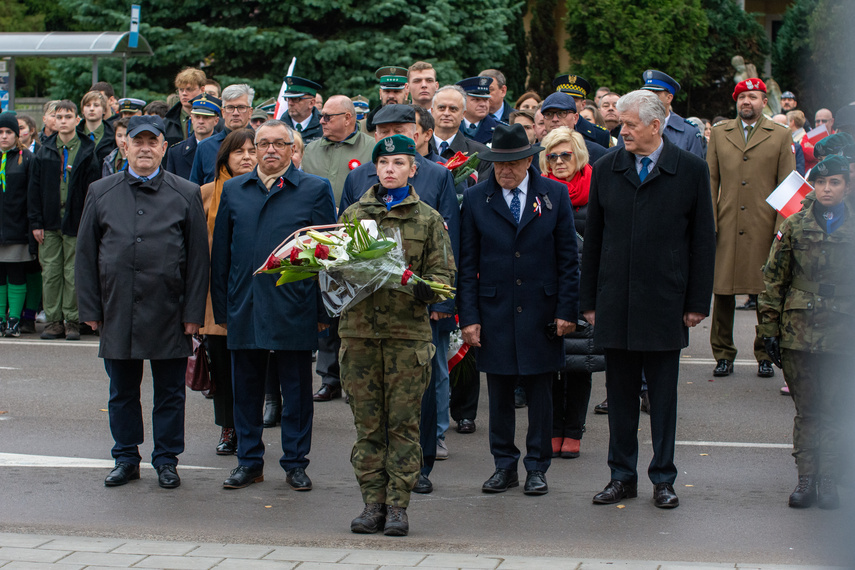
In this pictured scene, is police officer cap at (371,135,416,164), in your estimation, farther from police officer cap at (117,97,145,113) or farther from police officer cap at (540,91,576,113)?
police officer cap at (117,97,145,113)

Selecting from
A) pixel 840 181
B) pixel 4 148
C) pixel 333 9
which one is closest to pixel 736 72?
pixel 333 9

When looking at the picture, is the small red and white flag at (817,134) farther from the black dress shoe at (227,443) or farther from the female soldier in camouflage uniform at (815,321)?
the black dress shoe at (227,443)

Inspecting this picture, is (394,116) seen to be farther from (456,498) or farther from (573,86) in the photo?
(573,86)

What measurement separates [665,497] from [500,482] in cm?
95

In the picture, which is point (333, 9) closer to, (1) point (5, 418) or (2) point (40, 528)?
(1) point (5, 418)

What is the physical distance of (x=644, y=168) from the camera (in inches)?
239

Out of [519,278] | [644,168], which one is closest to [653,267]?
[644,168]

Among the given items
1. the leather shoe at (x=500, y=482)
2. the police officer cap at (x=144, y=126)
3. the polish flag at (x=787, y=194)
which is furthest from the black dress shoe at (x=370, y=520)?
the polish flag at (x=787, y=194)

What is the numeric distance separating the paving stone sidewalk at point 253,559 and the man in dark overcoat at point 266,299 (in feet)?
4.06

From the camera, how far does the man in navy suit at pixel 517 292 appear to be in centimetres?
630

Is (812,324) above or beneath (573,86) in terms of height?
beneath

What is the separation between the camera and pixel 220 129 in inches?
411

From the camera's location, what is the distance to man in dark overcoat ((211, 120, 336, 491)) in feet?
20.8

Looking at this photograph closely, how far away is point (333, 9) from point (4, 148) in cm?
968
